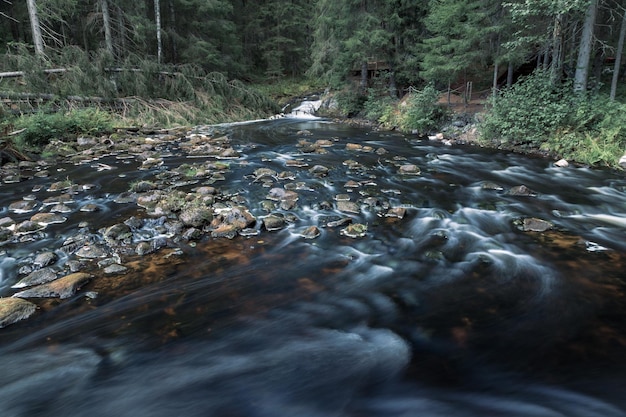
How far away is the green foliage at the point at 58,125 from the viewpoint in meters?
12.0

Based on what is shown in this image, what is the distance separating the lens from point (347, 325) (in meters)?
3.97

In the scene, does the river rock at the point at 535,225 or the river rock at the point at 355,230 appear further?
the river rock at the point at 535,225

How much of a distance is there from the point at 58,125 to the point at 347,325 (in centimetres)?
1310

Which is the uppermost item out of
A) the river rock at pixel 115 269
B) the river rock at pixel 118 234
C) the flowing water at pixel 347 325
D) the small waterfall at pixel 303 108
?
the small waterfall at pixel 303 108

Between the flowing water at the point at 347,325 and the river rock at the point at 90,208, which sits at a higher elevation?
the river rock at the point at 90,208

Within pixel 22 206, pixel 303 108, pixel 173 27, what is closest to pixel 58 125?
pixel 22 206

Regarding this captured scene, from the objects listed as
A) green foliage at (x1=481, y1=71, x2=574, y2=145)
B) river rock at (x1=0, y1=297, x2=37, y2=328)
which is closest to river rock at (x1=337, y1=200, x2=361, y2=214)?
river rock at (x1=0, y1=297, x2=37, y2=328)

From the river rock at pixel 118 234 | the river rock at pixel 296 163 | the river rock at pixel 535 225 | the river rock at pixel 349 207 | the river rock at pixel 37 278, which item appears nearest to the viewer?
the river rock at pixel 37 278

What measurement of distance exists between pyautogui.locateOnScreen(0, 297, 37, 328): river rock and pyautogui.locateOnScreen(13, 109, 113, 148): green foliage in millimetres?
9266

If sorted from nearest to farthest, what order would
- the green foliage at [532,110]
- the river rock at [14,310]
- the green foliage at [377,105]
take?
1. the river rock at [14,310]
2. the green foliage at [532,110]
3. the green foliage at [377,105]

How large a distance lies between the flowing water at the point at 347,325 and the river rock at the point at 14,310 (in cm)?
17

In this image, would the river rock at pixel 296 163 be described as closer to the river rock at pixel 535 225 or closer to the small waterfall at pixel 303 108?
the river rock at pixel 535 225

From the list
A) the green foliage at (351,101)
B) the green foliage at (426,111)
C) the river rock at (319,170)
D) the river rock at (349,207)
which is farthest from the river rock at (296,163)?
the green foliage at (351,101)

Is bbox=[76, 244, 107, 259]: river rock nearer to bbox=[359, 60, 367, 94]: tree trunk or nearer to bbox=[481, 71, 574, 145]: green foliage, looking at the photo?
bbox=[481, 71, 574, 145]: green foliage
